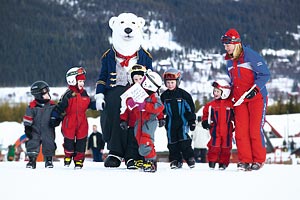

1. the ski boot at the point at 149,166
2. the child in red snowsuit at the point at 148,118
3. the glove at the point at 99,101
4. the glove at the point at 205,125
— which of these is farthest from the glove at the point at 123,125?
the glove at the point at 205,125

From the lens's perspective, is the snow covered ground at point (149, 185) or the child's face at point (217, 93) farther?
the child's face at point (217, 93)

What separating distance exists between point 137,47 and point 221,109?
129cm

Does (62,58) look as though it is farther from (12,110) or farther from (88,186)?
(88,186)

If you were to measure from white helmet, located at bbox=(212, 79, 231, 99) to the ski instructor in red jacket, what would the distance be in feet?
1.05

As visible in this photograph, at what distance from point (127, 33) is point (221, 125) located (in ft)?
5.25

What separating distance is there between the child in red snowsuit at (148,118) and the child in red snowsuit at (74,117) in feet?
2.25

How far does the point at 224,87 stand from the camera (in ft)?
35.3

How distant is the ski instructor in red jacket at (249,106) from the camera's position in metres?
10.3

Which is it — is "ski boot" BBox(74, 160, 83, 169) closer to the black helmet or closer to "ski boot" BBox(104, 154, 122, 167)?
"ski boot" BBox(104, 154, 122, 167)

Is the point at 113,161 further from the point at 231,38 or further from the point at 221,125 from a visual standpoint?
the point at 231,38

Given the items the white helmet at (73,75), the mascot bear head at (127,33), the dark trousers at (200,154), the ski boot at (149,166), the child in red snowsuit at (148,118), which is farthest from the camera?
the dark trousers at (200,154)

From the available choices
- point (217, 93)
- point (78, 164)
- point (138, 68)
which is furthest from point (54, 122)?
point (217, 93)

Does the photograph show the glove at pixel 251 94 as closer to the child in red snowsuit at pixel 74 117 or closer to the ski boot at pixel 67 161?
the child in red snowsuit at pixel 74 117

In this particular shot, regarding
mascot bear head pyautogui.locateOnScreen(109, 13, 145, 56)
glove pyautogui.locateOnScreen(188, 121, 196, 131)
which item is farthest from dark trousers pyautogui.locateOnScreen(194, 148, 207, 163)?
glove pyautogui.locateOnScreen(188, 121, 196, 131)
